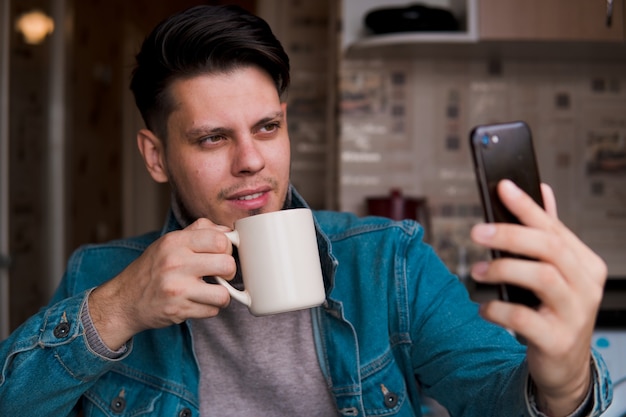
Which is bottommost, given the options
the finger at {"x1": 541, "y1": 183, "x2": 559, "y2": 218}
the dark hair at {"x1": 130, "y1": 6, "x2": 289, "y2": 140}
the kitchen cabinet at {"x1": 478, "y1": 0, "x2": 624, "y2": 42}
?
the finger at {"x1": 541, "y1": 183, "x2": 559, "y2": 218}

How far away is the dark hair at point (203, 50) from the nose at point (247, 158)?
0.13 m

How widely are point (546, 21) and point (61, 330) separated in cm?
161

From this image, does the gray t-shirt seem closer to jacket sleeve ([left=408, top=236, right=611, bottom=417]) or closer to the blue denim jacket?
the blue denim jacket

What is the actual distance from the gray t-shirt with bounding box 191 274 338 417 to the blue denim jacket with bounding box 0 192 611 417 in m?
0.03

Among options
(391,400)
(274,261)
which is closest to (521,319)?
(274,261)

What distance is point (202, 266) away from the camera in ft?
2.53

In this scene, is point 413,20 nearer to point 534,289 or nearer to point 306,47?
point 306,47

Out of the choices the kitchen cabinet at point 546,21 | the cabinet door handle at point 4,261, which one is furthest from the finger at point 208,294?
the cabinet door handle at point 4,261

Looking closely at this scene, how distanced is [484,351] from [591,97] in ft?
5.60

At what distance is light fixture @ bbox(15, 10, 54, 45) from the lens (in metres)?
2.67

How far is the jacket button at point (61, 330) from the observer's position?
88cm

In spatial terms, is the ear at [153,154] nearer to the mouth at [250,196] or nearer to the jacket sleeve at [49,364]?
the mouth at [250,196]

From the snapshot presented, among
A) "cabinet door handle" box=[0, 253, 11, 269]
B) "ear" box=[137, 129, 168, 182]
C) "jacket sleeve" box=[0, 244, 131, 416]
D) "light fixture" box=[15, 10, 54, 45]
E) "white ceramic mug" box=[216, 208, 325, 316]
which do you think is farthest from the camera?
"light fixture" box=[15, 10, 54, 45]

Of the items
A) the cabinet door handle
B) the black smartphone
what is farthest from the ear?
the cabinet door handle
